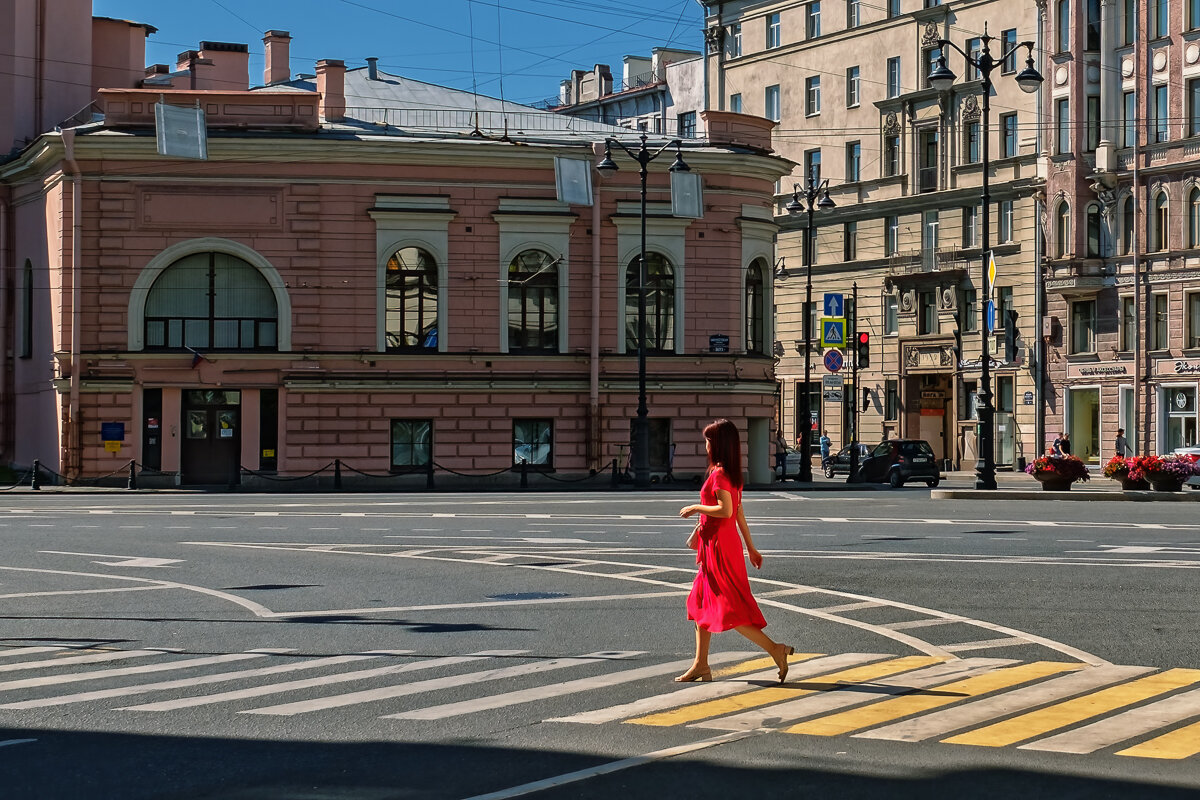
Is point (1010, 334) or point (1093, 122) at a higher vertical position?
point (1093, 122)

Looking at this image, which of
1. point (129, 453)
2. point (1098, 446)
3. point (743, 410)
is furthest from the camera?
point (1098, 446)

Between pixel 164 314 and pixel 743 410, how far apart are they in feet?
53.8

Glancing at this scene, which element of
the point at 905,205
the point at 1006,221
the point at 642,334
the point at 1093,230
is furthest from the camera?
the point at 905,205

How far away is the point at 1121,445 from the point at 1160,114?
1176cm

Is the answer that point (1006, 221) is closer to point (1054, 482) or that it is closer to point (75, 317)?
point (1054, 482)

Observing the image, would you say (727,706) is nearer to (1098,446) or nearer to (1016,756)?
(1016,756)

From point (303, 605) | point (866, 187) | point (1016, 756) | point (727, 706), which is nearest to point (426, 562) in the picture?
point (303, 605)

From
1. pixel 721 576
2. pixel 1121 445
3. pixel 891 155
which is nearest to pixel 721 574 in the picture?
pixel 721 576

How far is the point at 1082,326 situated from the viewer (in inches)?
2363

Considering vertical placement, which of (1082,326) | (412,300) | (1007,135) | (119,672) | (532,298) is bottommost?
(119,672)

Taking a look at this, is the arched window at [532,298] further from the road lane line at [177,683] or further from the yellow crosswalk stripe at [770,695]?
the yellow crosswalk stripe at [770,695]

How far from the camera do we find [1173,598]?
600 inches

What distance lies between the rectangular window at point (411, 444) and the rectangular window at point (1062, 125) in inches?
1117

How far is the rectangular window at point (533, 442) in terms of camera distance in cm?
4525
